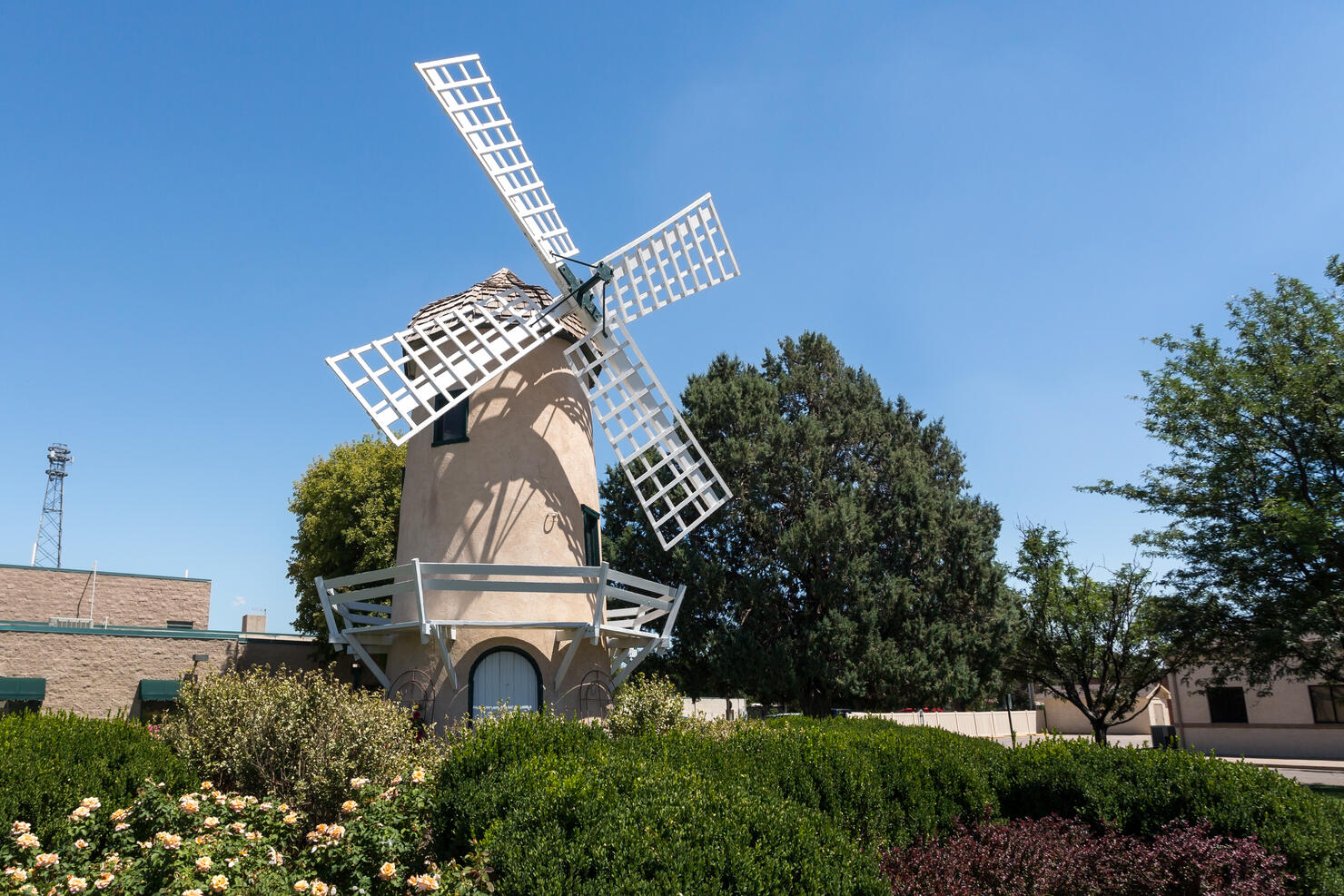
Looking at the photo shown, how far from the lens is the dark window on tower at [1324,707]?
3172 centimetres

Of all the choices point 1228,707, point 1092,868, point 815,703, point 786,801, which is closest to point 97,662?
point 786,801

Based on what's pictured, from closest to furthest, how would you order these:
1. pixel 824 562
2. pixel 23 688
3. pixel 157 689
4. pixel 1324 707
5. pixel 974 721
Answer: pixel 23 688 < pixel 157 689 < pixel 824 562 < pixel 1324 707 < pixel 974 721

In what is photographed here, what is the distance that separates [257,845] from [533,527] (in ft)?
28.7

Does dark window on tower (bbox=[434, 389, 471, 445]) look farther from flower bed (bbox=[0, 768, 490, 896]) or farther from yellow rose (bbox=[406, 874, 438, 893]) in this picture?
yellow rose (bbox=[406, 874, 438, 893])

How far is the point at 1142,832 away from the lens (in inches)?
378

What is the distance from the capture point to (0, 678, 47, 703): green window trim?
1700cm

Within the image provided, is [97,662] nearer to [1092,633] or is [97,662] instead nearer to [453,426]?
[453,426]

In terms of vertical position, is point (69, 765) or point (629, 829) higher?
point (69, 765)

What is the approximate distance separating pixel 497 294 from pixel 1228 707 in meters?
34.8

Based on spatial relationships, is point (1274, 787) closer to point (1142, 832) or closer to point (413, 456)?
point (1142, 832)

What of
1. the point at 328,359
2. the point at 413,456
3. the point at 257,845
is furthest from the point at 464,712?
the point at 257,845

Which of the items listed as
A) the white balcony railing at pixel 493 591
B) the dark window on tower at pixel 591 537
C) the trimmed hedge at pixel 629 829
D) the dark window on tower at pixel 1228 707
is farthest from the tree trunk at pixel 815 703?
the dark window on tower at pixel 1228 707

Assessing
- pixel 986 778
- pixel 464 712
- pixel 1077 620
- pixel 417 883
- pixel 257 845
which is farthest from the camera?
pixel 1077 620

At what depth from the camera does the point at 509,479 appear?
51.3ft
